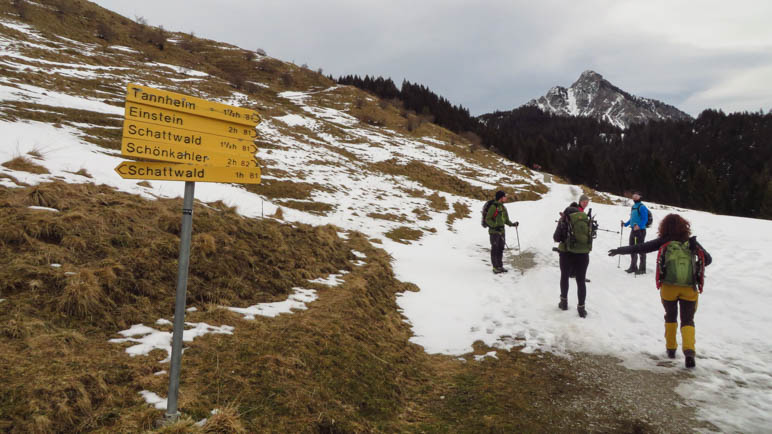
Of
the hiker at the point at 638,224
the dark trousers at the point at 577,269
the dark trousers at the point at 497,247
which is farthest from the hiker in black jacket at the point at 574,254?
the hiker at the point at 638,224

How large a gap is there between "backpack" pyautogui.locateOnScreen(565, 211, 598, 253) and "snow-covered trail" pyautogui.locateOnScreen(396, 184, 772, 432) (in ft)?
4.78

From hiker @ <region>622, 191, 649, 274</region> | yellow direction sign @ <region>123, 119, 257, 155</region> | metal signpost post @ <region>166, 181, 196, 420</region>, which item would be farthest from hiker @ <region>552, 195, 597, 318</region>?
metal signpost post @ <region>166, 181, 196, 420</region>

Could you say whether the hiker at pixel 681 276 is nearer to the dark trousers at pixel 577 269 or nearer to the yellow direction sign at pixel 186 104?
the dark trousers at pixel 577 269

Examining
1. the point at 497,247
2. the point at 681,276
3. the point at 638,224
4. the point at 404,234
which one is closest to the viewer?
the point at 681,276

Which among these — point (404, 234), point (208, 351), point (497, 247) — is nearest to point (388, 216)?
point (404, 234)

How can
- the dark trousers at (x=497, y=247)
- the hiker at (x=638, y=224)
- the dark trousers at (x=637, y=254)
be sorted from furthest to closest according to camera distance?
the dark trousers at (x=497, y=247), the hiker at (x=638, y=224), the dark trousers at (x=637, y=254)

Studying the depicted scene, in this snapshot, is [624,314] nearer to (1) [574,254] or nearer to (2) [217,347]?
(1) [574,254]

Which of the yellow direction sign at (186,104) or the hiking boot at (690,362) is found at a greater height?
the yellow direction sign at (186,104)

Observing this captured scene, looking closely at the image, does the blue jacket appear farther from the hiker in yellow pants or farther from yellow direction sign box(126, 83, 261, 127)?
yellow direction sign box(126, 83, 261, 127)

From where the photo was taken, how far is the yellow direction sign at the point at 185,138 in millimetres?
2482

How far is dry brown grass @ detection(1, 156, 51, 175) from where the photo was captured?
753 cm

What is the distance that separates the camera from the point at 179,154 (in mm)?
2658

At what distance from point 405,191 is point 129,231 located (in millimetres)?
19848

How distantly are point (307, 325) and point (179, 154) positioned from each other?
3321 mm
